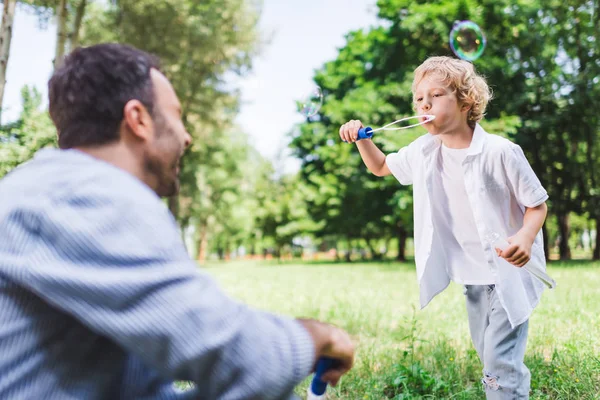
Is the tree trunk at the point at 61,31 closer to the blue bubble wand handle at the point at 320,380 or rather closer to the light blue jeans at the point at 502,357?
the light blue jeans at the point at 502,357

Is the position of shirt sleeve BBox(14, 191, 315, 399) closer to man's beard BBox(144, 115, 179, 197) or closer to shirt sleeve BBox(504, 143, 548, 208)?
man's beard BBox(144, 115, 179, 197)

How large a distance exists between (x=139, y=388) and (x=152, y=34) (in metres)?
15.9

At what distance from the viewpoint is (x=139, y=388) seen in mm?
1122

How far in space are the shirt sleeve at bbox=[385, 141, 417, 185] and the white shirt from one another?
132mm

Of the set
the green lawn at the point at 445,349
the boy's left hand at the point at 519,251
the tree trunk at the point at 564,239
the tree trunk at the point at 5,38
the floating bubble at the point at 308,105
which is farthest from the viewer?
the tree trunk at the point at 564,239

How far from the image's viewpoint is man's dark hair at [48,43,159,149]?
1.07 metres

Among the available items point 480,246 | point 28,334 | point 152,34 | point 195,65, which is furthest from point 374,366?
point 195,65

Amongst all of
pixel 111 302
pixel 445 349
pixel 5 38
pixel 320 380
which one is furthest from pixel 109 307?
pixel 5 38

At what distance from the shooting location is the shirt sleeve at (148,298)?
835mm

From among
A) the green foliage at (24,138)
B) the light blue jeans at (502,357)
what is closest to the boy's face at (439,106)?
the light blue jeans at (502,357)

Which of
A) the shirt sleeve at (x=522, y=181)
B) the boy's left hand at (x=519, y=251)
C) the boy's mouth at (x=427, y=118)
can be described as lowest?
the boy's left hand at (x=519, y=251)

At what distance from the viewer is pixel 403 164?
3.23 meters

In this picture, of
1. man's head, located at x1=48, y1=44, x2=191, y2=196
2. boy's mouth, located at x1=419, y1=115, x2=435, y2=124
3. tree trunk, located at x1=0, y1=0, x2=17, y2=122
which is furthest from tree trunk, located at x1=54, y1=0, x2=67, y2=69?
man's head, located at x1=48, y1=44, x2=191, y2=196

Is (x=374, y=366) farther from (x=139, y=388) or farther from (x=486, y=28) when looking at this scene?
(x=486, y=28)
